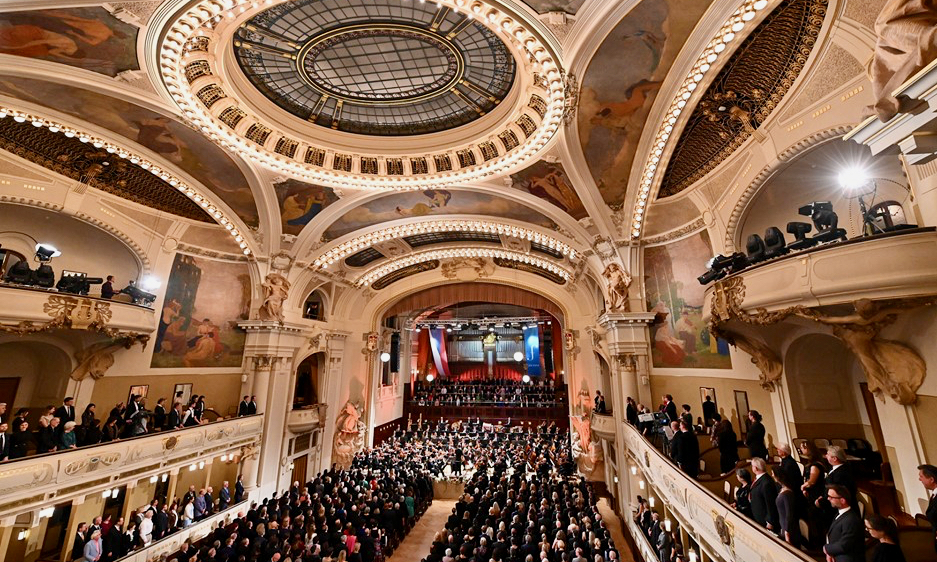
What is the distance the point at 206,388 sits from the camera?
1396cm

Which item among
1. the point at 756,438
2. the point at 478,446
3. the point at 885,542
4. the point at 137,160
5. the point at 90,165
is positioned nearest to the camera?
the point at 885,542

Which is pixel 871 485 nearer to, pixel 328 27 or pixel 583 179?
pixel 583 179

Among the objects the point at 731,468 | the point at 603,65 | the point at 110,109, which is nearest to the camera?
the point at 731,468

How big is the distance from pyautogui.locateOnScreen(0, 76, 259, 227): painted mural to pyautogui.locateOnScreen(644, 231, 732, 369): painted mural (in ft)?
41.3

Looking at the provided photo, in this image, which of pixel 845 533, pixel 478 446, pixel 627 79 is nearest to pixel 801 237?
pixel 845 533

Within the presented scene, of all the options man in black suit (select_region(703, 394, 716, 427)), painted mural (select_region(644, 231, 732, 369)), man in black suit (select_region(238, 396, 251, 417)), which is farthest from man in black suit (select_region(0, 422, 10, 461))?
painted mural (select_region(644, 231, 732, 369))

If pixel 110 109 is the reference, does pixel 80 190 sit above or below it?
below

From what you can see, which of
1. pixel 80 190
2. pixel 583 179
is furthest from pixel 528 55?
pixel 80 190

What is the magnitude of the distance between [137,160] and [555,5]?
1058cm

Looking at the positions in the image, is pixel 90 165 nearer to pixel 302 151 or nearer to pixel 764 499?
pixel 302 151

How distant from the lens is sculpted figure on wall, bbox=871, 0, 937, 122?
8.82 ft

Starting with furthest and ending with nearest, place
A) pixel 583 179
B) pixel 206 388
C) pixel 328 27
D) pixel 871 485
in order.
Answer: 1. pixel 206 388
2. pixel 583 179
3. pixel 328 27
4. pixel 871 485

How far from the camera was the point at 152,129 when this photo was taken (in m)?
9.34

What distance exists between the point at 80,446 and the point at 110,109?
7.58m
